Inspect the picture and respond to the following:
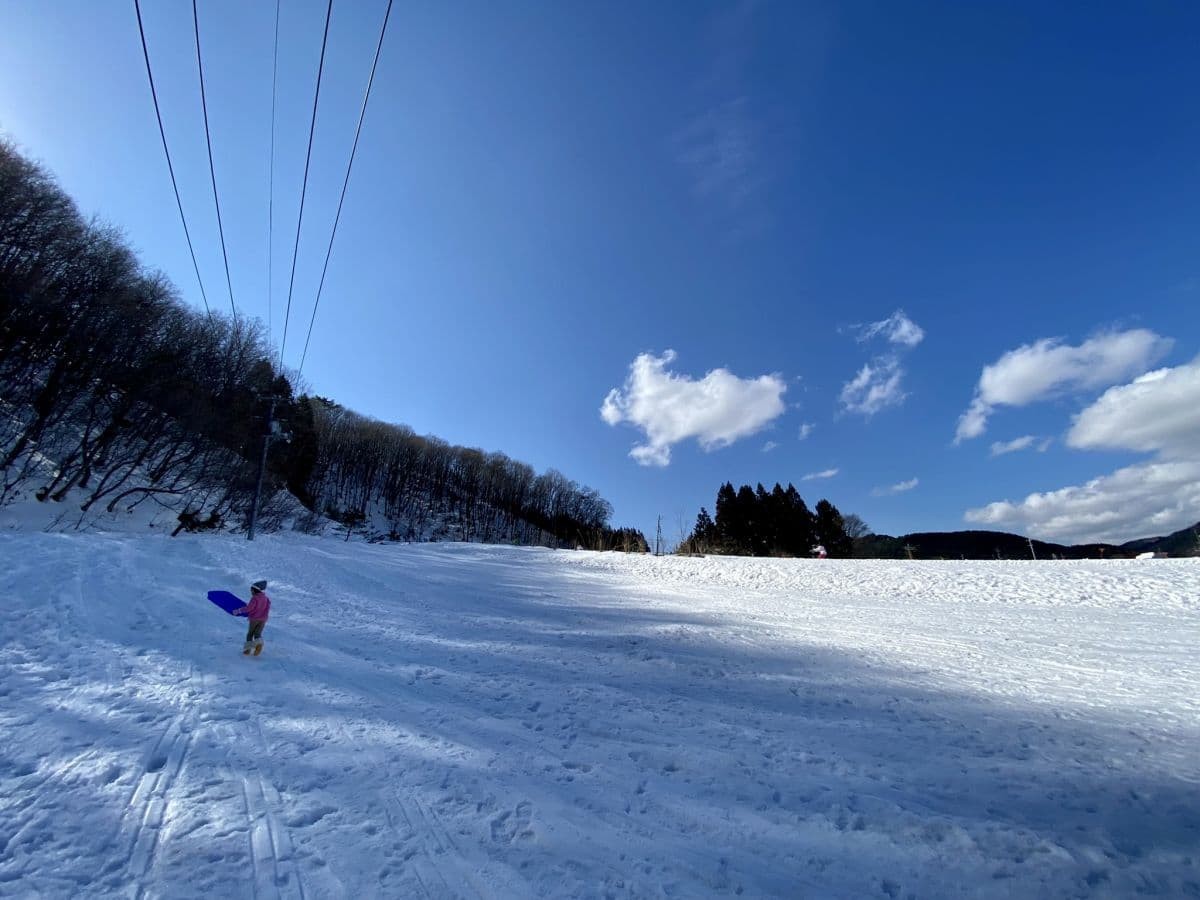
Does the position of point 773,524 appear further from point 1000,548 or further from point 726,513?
point 1000,548

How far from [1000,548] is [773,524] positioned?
27010mm

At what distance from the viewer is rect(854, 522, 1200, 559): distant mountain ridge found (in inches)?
1037

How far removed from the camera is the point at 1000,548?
3350 cm

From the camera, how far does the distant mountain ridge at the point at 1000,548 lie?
26.3 m

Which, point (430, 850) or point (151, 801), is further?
point (151, 801)

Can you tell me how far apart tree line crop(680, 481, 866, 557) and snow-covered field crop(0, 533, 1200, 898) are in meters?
50.2

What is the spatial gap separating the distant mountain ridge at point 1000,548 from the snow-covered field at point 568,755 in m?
19.8

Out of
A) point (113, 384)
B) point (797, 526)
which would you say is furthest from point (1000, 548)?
point (113, 384)

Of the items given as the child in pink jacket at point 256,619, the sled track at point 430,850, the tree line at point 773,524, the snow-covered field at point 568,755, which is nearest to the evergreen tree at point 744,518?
the tree line at point 773,524

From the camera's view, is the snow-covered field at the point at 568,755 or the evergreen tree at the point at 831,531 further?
the evergreen tree at the point at 831,531

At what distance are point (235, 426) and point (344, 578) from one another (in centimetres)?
2083

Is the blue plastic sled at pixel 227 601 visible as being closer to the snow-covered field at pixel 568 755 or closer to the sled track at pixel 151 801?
the snow-covered field at pixel 568 755

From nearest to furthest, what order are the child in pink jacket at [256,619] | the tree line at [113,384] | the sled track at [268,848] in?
the sled track at [268,848] < the child in pink jacket at [256,619] < the tree line at [113,384]

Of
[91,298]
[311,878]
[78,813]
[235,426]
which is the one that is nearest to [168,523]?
[235,426]
